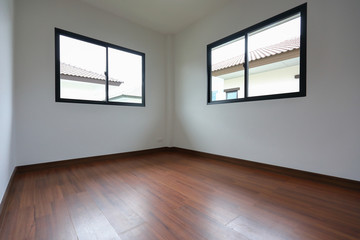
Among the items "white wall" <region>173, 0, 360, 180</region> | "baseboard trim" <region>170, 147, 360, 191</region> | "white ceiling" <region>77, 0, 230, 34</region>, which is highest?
"white ceiling" <region>77, 0, 230, 34</region>

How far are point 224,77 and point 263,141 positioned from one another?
1.46m

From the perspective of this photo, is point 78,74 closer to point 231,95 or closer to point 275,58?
point 231,95

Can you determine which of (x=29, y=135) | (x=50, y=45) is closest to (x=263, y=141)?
(x=29, y=135)

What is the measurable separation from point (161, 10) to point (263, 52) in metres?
2.06

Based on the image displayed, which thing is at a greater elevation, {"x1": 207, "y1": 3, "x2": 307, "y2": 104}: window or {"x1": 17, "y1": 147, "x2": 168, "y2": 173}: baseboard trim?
{"x1": 207, "y1": 3, "x2": 307, "y2": 104}: window

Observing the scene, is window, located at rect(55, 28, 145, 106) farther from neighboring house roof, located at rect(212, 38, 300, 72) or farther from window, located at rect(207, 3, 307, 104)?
neighboring house roof, located at rect(212, 38, 300, 72)

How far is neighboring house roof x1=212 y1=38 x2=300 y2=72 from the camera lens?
2.29 m

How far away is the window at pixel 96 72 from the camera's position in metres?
2.69

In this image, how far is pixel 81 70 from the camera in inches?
113

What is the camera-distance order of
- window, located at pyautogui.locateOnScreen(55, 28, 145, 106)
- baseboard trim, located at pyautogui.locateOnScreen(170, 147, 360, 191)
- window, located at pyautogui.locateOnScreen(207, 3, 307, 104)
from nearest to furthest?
1. baseboard trim, located at pyautogui.locateOnScreen(170, 147, 360, 191)
2. window, located at pyautogui.locateOnScreen(207, 3, 307, 104)
3. window, located at pyautogui.locateOnScreen(55, 28, 145, 106)

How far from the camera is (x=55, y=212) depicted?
1.30m

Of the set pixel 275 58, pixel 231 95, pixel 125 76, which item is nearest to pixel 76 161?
pixel 125 76

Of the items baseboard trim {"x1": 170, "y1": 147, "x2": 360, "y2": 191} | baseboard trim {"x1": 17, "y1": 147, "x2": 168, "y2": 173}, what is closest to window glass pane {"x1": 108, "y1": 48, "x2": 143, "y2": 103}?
baseboard trim {"x1": 17, "y1": 147, "x2": 168, "y2": 173}

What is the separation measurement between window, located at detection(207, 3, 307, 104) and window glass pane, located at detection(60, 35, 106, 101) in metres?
2.17
